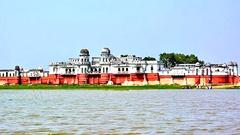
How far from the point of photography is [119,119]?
22.5 metres

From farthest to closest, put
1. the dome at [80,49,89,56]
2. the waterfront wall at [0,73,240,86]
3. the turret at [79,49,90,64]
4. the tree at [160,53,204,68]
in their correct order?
the tree at [160,53,204,68]
the dome at [80,49,89,56]
the turret at [79,49,90,64]
the waterfront wall at [0,73,240,86]

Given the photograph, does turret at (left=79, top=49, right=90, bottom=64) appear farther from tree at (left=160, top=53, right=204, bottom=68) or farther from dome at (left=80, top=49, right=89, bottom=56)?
tree at (left=160, top=53, right=204, bottom=68)

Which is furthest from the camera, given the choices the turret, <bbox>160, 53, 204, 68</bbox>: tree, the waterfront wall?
<bbox>160, 53, 204, 68</bbox>: tree

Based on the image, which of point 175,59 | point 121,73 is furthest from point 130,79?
point 175,59

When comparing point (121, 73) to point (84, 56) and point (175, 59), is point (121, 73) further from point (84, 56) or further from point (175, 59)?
point (175, 59)

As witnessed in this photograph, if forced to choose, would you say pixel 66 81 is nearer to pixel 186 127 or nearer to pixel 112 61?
pixel 112 61

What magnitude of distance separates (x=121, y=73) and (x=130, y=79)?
88.0 inches

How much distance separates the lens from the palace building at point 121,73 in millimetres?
97375

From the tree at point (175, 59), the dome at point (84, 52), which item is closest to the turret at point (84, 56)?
the dome at point (84, 52)

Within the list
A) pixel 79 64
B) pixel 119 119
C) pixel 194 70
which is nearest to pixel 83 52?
pixel 79 64

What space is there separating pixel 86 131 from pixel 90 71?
87.5 m

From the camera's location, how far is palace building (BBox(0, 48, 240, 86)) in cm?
9738

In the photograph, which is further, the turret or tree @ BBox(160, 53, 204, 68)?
tree @ BBox(160, 53, 204, 68)

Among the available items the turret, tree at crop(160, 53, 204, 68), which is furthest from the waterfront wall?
tree at crop(160, 53, 204, 68)
